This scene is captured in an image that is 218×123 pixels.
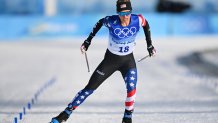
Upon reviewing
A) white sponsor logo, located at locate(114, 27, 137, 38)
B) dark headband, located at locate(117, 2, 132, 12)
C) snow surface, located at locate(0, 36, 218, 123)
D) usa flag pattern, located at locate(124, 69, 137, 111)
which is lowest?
snow surface, located at locate(0, 36, 218, 123)

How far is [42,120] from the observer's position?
9.12 m

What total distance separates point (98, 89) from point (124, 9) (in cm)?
558

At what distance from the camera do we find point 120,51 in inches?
324

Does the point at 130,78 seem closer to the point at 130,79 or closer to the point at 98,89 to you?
the point at 130,79

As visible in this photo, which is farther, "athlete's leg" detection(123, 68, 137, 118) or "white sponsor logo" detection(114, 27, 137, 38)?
"athlete's leg" detection(123, 68, 137, 118)

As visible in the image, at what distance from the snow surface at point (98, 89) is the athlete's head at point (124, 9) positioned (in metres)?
1.83

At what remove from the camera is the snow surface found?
964 cm

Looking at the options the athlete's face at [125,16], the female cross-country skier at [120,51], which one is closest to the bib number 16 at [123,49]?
the female cross-country skier at [120,51]

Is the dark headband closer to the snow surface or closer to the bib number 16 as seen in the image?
the bib number 16

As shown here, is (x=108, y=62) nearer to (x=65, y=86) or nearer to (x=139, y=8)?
(x=65, y=86)

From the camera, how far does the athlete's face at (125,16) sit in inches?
313

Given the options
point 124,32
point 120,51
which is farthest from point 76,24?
point 124,32

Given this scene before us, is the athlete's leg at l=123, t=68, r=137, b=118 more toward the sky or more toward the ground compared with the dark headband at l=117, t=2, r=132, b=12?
more toward the ground

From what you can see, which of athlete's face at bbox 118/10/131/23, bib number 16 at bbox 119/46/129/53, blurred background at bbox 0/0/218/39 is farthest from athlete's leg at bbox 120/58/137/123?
blurred background at bbox 0/0/218/39
